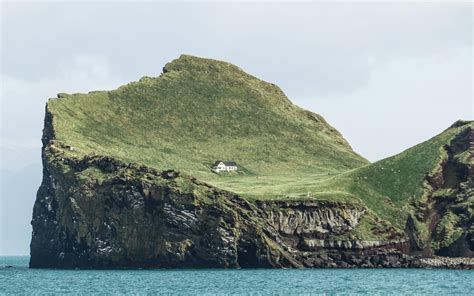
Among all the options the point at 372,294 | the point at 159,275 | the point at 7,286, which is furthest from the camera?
the point at 159,275

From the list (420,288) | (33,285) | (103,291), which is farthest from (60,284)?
(420,288)

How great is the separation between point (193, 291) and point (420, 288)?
34.9 m

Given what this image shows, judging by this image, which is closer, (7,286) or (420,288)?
(420,288)

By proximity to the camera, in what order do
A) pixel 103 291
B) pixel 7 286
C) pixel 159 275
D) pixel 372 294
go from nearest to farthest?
1. pixel 372 294
2. pixel 103 291
3. pixel 7 286
4. pixel 159 275

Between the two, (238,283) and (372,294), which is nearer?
(372,294)

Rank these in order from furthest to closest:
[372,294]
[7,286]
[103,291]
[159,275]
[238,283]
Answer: [159,275], [7,286], [238,283], [103,291], [372,294]

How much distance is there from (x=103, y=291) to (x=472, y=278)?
69.4m

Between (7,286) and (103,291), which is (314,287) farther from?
(7,286)

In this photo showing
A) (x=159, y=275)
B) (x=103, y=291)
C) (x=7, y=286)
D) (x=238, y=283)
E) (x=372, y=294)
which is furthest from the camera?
(x=159, y=275)

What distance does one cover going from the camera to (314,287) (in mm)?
161250

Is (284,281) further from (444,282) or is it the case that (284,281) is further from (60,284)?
(60,284)

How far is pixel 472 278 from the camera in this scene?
189 metres

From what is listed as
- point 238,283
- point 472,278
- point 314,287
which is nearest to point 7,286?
point 238,283

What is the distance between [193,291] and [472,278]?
5896 centimetres
